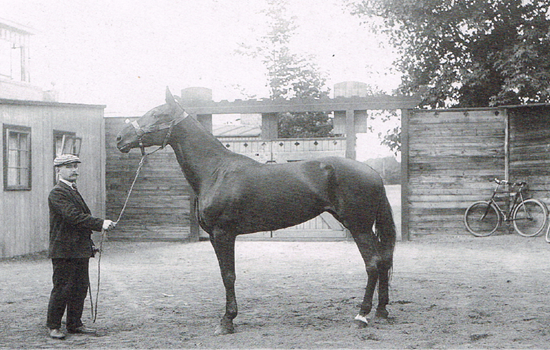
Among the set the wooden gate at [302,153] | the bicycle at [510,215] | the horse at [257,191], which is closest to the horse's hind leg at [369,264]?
the horse at [257,191]

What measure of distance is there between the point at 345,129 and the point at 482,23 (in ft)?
17.7

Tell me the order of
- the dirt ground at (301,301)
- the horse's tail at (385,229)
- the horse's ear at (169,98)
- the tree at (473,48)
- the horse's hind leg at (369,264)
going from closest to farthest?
the dirt ground at (301,301)
the horse's hind leg at (369,264)
the horse's ear at (169,98)
the horse's tail at (385,229)
the tree at (473,48)

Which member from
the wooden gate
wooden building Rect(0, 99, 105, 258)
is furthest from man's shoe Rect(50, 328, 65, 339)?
the wooden gate

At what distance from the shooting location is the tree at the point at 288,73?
17406mm

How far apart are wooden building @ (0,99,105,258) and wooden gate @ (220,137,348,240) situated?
3.24m

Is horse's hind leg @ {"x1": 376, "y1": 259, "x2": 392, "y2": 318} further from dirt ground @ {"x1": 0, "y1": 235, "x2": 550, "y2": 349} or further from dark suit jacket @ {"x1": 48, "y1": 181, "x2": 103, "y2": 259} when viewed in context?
dark suit jacket @ {"x1": 48, "y1": 181, "x2": 103, "y2": 259}

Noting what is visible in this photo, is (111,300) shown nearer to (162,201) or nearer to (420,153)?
(162,201)

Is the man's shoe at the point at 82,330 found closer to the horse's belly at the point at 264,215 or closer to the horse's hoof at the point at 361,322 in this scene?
the horse's belly at the point at 264,215

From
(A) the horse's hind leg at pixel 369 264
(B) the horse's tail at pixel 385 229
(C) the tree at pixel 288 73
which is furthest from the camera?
(C) the tree at pixel 288 73

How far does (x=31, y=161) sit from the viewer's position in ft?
37.9

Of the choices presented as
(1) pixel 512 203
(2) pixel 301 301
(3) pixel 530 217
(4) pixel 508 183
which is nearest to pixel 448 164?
(4) pixel 508 183

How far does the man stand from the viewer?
17.2 ft

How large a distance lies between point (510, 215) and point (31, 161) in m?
9.62

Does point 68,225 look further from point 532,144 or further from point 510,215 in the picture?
point 532,144
